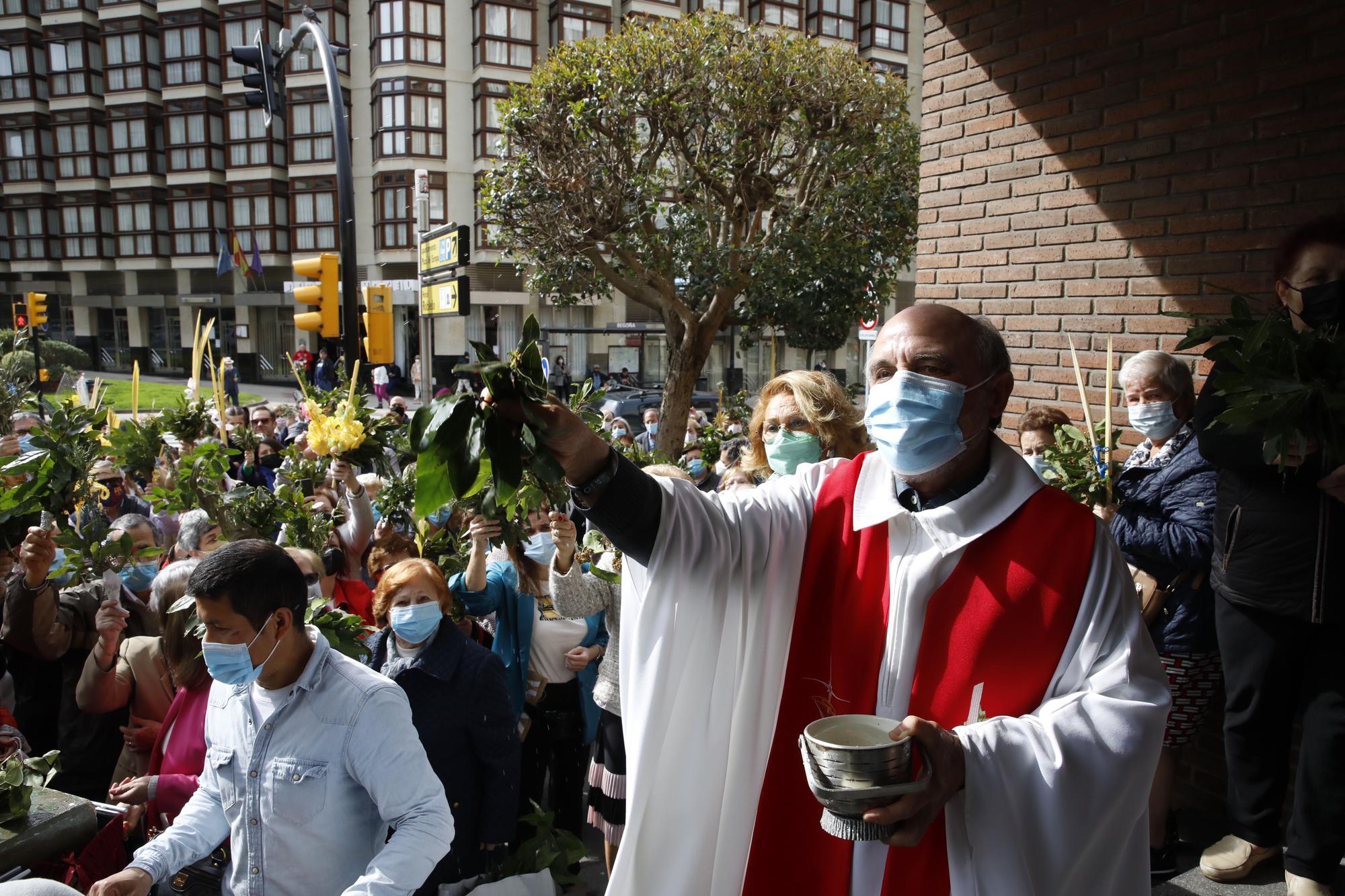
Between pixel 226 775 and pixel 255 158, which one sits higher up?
pixel 255 158

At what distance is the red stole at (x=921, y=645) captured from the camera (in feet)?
6.18

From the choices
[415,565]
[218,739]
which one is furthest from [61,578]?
[218,739]

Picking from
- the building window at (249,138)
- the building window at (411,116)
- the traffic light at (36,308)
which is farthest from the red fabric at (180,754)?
the building window at (249,138)

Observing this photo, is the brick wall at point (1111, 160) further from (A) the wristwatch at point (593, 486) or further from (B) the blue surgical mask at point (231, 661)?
(B) the blue surgical mask at point (231, 661)

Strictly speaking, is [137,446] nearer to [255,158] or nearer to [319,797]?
[319,797]

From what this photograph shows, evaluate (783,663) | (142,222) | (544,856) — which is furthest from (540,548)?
(142,222)

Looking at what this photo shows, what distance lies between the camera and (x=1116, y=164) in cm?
495

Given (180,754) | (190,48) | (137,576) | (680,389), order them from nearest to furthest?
(180,754)
(137,576)
(680,389)
(190,48)

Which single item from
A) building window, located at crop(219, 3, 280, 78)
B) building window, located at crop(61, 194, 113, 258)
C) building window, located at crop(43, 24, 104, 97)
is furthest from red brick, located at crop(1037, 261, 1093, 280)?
building window, located at crop(43, 24, 104, 97)

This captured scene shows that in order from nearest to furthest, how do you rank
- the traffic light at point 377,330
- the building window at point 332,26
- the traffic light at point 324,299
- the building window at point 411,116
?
the traffic light at point 377,330, the traffic light at point 324,299, the building window at point 411,116, the building window at point 332,26

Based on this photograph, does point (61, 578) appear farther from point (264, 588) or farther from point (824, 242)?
point (824, 242)

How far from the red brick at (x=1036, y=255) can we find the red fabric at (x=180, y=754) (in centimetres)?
459

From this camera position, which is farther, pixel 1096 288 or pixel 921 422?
pixel 1096 288

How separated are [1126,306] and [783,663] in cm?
373
